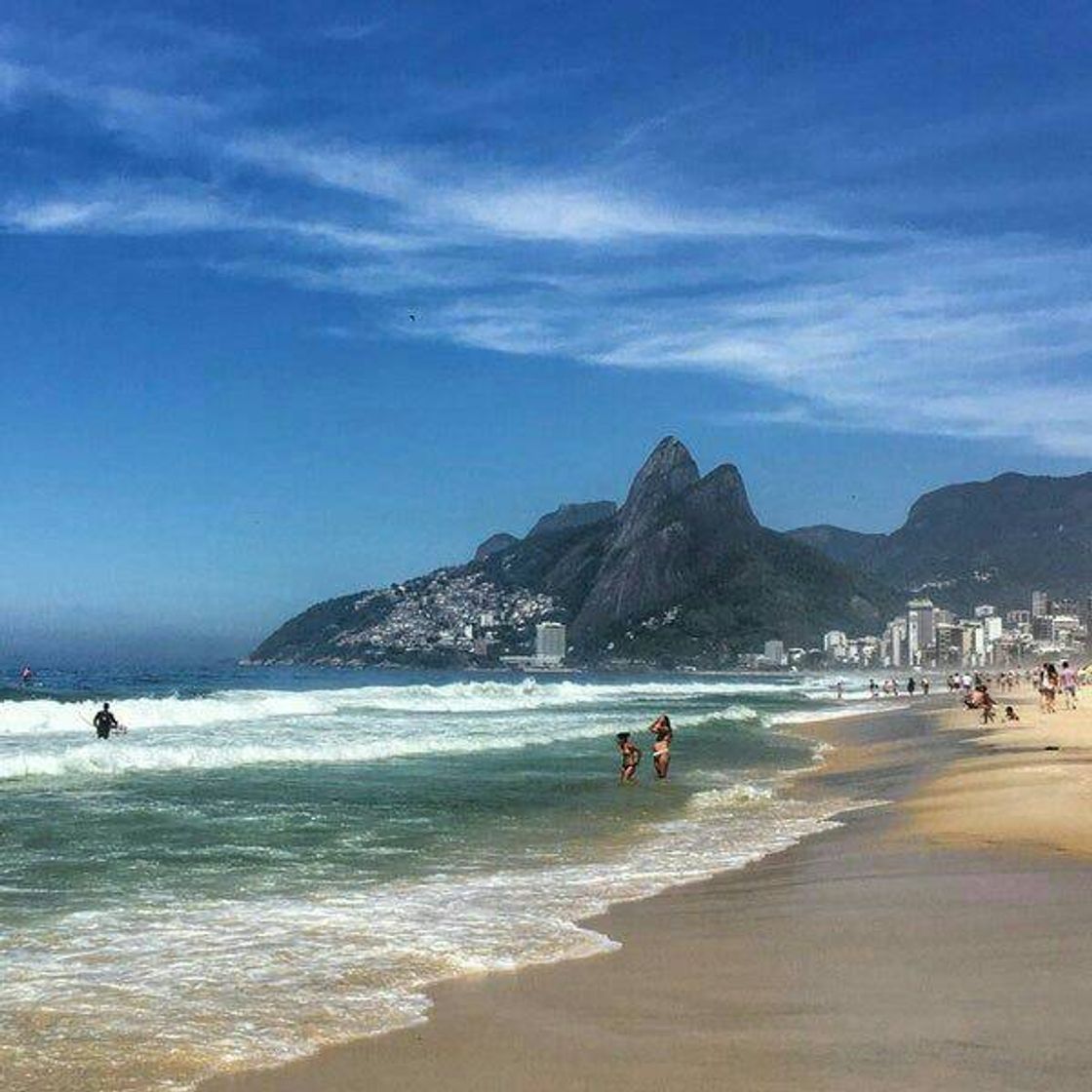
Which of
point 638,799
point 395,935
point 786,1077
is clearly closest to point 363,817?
point 638,799

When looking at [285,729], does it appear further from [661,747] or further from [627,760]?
[627,760]

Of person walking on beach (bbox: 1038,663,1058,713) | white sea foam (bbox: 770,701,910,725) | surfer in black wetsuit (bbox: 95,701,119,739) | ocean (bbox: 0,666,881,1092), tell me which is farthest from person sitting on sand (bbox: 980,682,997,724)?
surfer in black wetsuit (bbox: 95,701,119,739)

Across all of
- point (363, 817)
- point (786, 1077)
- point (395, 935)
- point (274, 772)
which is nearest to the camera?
point (786, 1077)

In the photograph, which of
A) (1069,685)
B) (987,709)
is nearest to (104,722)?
(987,709)

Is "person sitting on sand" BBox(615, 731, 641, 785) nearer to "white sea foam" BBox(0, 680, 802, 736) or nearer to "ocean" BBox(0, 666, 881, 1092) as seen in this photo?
"ocean" BBox(0, 666, 881, 1092)

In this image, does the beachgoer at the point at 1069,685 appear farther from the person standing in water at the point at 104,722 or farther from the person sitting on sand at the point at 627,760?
the person standing in water at the point at 104,722

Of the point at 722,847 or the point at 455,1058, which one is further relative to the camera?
the point at 722,847

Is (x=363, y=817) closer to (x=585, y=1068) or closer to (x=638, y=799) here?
(x=638, y=799)
